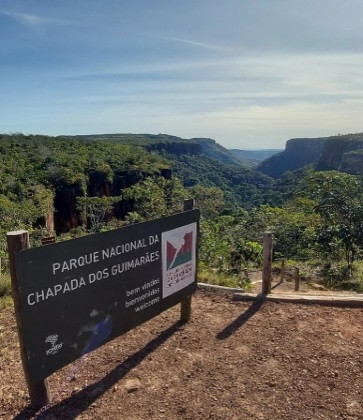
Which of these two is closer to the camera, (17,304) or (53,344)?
(17,304)

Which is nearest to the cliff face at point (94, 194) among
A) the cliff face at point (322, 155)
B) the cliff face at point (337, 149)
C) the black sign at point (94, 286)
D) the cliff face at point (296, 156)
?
the black sign at point (94, 286)

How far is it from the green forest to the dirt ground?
1.87 m

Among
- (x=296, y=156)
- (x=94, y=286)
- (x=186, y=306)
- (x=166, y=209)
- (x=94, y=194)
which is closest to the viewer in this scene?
(x=94, y=286)

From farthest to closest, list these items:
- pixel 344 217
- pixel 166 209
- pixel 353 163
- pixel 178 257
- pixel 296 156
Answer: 1. pixel 296 156
2. pixel 353 163
3. pixel 166 209
4. pixel 344 217
5. pixel 178 257

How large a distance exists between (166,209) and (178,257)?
35680mm

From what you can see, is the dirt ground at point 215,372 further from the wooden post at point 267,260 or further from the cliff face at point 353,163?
the cliff face at point 353,163

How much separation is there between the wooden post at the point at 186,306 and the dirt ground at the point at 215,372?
137 mm

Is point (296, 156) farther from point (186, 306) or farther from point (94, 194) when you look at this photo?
point (186, 306)

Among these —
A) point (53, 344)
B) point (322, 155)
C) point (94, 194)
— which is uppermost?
point (322, 155)

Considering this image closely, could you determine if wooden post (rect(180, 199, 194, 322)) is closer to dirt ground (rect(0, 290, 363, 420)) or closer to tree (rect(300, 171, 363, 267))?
dirt ground (rect(0, 290, 363, 420))

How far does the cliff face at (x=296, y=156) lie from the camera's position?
16374 cm

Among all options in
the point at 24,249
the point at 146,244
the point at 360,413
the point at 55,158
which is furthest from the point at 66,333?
the point at 55,158

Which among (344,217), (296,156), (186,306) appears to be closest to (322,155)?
(296,156)

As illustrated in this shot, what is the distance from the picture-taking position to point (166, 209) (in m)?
40.4
